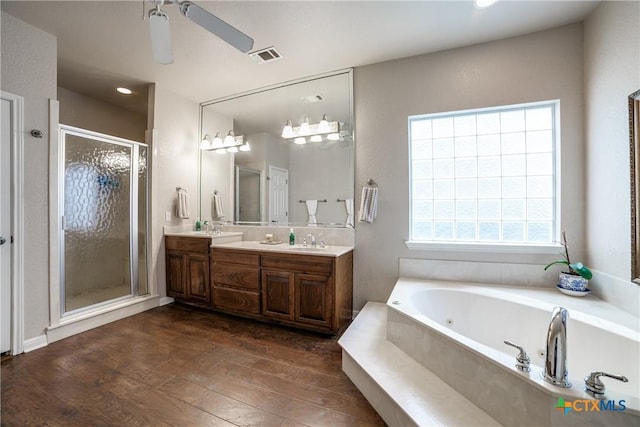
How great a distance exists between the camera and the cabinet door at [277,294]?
2.53m

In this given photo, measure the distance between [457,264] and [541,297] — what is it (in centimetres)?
65

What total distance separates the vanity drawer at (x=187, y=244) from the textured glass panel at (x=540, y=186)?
3.37 m

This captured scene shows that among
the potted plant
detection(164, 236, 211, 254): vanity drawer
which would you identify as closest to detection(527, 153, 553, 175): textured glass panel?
the potted plant

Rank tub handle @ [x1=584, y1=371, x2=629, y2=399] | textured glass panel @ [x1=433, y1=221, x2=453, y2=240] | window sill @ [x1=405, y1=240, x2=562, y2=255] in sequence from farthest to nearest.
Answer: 1. textured glass panel @ [x1=433, y1=221, x2=453, y2=240]
2. window sill @ [x1=405, y1=240, x2=562, y2=255]
3. tub handle @ [x1=584, y1=371, x2=629, y2=399]

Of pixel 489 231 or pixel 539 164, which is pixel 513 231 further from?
pixel 539 164

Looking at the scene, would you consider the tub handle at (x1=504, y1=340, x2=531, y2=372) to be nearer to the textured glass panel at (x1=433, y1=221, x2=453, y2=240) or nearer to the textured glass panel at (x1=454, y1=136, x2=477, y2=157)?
the textured glass panel at (x1=433, y1=221, x2=453, y2=240)

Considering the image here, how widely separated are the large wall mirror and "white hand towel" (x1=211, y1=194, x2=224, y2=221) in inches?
0.6

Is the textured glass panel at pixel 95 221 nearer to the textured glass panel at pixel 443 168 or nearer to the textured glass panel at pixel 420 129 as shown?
the textured glass panel at pixel 420 129

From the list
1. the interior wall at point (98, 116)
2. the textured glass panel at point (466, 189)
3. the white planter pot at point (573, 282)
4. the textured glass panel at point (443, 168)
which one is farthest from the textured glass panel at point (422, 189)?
Answer: the interior wall at point (98, 116)

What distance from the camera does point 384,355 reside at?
1782mm

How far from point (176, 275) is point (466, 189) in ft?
11.5

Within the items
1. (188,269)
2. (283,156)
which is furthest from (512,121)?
(188,269)

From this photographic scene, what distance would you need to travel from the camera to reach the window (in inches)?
93.3

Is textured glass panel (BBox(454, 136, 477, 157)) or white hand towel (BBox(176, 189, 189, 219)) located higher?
textured glass panel (BBox(454, 136, 477, 157))
